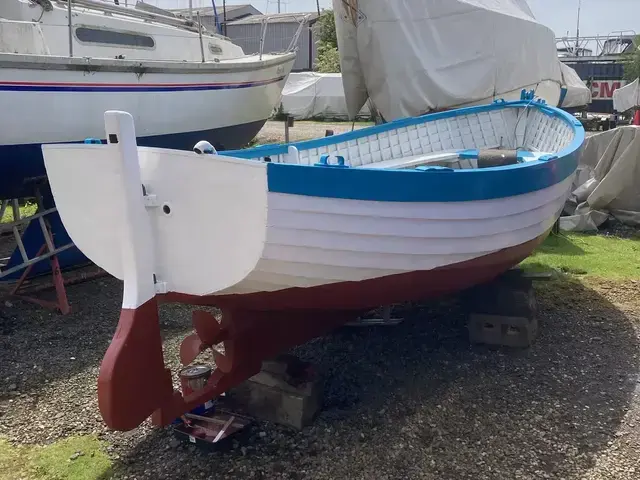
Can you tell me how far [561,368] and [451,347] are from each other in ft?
2.54

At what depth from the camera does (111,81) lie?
6.61 m

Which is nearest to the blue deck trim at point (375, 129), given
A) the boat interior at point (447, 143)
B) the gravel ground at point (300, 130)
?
the boat interior at point (447, 143)

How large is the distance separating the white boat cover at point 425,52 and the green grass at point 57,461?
5.14 m

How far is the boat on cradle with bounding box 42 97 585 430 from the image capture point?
3209mm

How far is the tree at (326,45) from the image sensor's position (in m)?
30.5

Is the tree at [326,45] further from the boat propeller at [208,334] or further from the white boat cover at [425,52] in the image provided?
the boat propeller at [208,334]

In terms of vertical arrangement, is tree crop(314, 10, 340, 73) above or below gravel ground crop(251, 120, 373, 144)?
above

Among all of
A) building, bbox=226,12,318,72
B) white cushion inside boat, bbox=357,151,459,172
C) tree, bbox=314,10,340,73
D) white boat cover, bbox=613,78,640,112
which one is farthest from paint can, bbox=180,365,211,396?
building, bbox=226,12,318,72

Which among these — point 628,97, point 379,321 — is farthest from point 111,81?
point 628,97

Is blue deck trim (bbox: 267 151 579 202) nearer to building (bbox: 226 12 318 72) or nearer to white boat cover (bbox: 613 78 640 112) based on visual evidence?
white boat cover (bbox: 613 78 640 112)

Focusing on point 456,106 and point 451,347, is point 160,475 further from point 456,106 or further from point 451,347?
point 456,106

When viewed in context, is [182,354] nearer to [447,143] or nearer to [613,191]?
[447,143]

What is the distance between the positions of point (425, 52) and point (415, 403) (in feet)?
15.2

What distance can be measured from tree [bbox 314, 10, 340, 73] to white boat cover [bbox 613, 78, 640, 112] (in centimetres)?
1287
